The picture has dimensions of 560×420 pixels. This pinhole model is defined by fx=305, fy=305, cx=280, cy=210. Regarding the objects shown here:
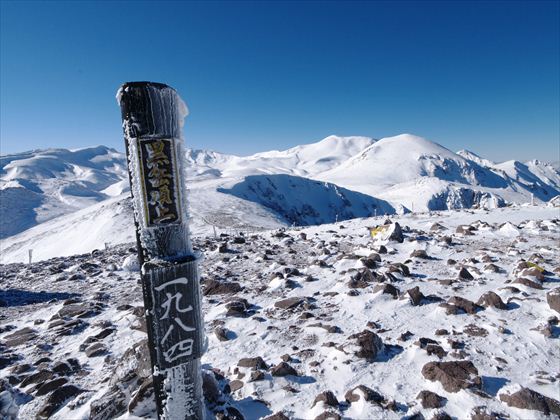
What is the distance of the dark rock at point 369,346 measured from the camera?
5.59 metres

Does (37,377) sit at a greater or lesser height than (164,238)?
lesser

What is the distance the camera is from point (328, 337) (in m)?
6.56

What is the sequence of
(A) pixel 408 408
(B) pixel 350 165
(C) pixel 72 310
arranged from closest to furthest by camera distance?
1. (A) pixel 408 408
2. (C) pixel 72 310
3. (B) pixel 350 165

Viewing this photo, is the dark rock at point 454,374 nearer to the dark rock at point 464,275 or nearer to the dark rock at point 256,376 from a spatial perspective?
the dark rock at point 256,376

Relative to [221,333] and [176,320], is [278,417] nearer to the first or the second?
[176,320]

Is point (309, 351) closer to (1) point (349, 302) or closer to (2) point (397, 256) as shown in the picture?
(1) point (349, 302)

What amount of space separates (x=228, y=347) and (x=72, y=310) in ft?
18.5

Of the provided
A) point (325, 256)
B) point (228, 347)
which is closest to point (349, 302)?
point (228, 347)

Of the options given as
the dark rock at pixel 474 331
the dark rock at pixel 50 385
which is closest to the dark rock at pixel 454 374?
the dark rock at pixel 474 331

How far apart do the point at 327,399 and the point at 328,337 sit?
203 centimetres

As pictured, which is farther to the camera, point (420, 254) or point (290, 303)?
point (420, 254)

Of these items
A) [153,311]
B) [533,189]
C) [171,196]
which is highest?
[171,196]

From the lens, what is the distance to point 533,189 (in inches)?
6737

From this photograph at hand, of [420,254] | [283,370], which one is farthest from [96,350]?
[420,254]
